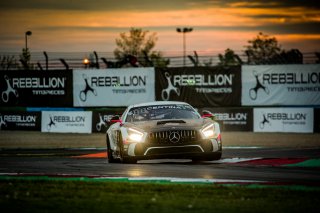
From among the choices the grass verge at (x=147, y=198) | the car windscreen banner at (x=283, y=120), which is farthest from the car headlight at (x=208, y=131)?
the car windscreen banner at (x=283, y=120)

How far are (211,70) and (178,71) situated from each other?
1.54 meters

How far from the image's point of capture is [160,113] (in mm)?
→ 17547

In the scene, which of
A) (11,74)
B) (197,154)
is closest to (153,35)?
(11,74)

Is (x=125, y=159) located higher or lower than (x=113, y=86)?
lower

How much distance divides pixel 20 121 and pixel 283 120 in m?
12.3

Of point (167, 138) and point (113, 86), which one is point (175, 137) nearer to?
point (167, 138)

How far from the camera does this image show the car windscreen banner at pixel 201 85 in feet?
114

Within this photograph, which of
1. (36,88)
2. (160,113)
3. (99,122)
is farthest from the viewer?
(36,88)

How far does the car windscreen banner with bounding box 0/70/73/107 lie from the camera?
37875 mm

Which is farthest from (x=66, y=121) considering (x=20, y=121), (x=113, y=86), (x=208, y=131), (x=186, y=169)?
(x=186, y=169)

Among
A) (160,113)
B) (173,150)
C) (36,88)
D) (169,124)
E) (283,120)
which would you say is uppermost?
(36,88)

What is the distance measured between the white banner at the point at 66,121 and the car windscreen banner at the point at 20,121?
0.34 metres

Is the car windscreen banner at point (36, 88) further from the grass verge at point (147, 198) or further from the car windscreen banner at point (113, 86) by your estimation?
the grass verge at point (147, 198)

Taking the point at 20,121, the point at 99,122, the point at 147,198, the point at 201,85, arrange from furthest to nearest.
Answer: the point at 20,121 < the point at 201,85 < the point at 99,122 < the point at 147,198
